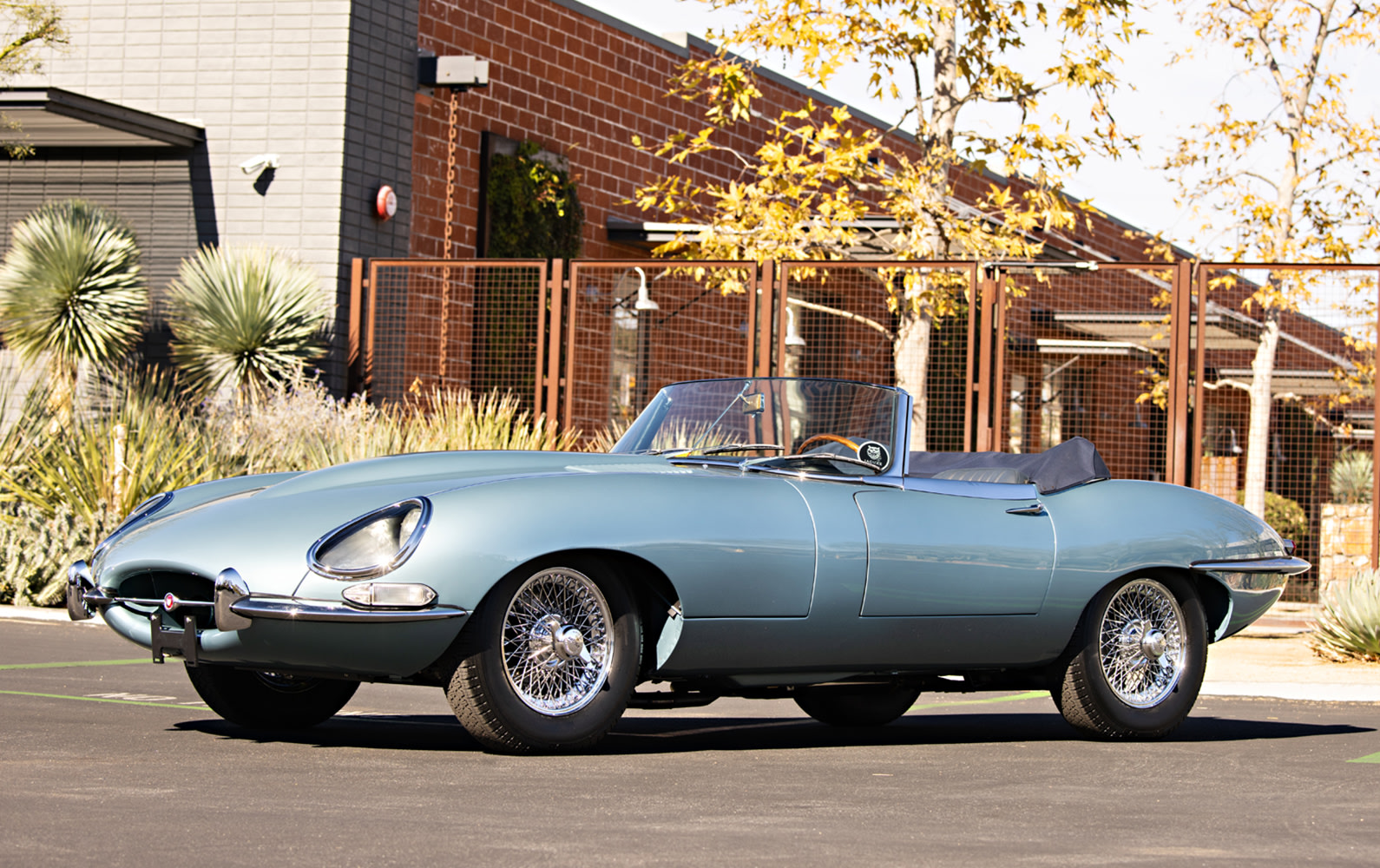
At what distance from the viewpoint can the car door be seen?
247 inches

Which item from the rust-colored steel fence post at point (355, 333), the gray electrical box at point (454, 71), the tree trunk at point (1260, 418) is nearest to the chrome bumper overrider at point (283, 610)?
the rust-colored steel fence post at point (355, 333)

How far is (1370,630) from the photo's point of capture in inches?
452

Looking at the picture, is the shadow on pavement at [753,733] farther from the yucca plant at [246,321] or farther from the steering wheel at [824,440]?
the yucca plant at [246,321]

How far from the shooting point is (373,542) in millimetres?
5441

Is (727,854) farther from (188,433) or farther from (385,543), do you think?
(188,433)

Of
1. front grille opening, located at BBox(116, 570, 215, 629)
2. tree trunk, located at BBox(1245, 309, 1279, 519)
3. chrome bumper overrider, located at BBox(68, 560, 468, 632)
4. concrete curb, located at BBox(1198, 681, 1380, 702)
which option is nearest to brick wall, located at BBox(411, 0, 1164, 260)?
tree trunk, located at BBox(1245, 309, 1279, 519)

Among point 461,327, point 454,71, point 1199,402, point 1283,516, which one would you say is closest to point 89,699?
point 1199,402

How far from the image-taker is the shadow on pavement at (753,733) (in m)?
6.29

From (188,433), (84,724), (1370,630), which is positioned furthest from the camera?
(188,433)

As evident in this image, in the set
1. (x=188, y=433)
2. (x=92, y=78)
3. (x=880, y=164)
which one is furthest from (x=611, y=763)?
(x=92, y=78)

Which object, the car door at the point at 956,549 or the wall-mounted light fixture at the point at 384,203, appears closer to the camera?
the car door at the point at 956,549

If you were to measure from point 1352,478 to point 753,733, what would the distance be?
21.9 metres

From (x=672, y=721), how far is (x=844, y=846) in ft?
10.8

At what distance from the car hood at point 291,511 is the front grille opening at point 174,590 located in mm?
57
